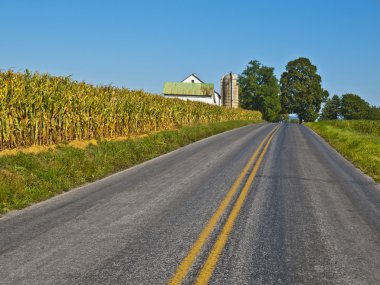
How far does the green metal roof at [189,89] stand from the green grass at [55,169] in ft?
241

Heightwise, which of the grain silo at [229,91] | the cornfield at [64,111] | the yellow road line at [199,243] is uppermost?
the grain silo at [229,91]

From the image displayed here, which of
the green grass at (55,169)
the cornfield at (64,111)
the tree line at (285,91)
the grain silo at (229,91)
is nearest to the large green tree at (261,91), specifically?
the tree line at (285,91)

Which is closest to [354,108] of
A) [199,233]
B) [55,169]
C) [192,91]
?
[192,91]

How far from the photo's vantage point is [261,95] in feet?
339

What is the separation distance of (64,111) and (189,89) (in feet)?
249

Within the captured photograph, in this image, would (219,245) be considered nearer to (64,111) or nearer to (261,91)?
(64,111)

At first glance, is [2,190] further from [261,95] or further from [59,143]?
[261,95]

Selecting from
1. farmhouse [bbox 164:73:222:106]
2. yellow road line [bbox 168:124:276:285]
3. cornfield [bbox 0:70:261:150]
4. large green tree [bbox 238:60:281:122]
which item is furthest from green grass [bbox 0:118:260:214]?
large green tree [bbox 238:60:281:122]

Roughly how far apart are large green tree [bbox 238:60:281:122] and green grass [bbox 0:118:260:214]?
289 ft

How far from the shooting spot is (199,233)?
654 cm

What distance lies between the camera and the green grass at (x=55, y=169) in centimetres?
923

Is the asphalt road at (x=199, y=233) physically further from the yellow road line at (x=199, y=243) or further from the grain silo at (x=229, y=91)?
the grain silo at (x=229, y=91)

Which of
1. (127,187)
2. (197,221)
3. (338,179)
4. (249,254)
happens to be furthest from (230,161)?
(249,254)

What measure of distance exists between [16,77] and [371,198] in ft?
42.8
